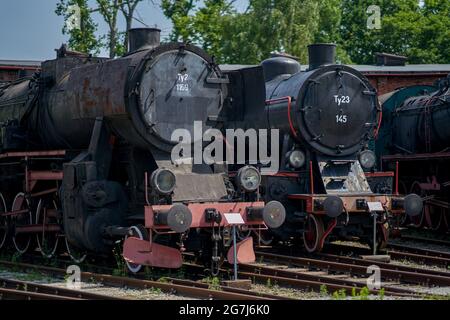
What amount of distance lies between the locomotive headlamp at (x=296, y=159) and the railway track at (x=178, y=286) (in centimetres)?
419

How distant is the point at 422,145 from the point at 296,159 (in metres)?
4.78

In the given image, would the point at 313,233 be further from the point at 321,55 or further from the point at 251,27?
the point at 251,27

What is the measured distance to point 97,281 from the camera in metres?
10.8

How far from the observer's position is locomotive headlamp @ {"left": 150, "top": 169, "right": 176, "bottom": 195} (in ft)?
34.3

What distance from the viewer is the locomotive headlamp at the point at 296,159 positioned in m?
14.1

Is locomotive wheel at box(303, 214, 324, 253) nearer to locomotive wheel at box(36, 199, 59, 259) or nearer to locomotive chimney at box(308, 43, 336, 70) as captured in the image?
locomotive chimney at box(308, 43, 336, 70)

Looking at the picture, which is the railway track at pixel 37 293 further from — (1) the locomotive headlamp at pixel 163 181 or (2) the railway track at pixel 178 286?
(1) the locomotive headlamp at pixel 163 181

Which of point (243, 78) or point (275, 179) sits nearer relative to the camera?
point (243, 78)

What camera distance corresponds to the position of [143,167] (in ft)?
37.7

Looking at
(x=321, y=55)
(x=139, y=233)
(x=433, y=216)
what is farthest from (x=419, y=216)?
(x=139, y=233)

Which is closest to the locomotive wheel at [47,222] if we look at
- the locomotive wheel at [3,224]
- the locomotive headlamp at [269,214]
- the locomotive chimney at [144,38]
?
the locomotive wheel at [3,224]
